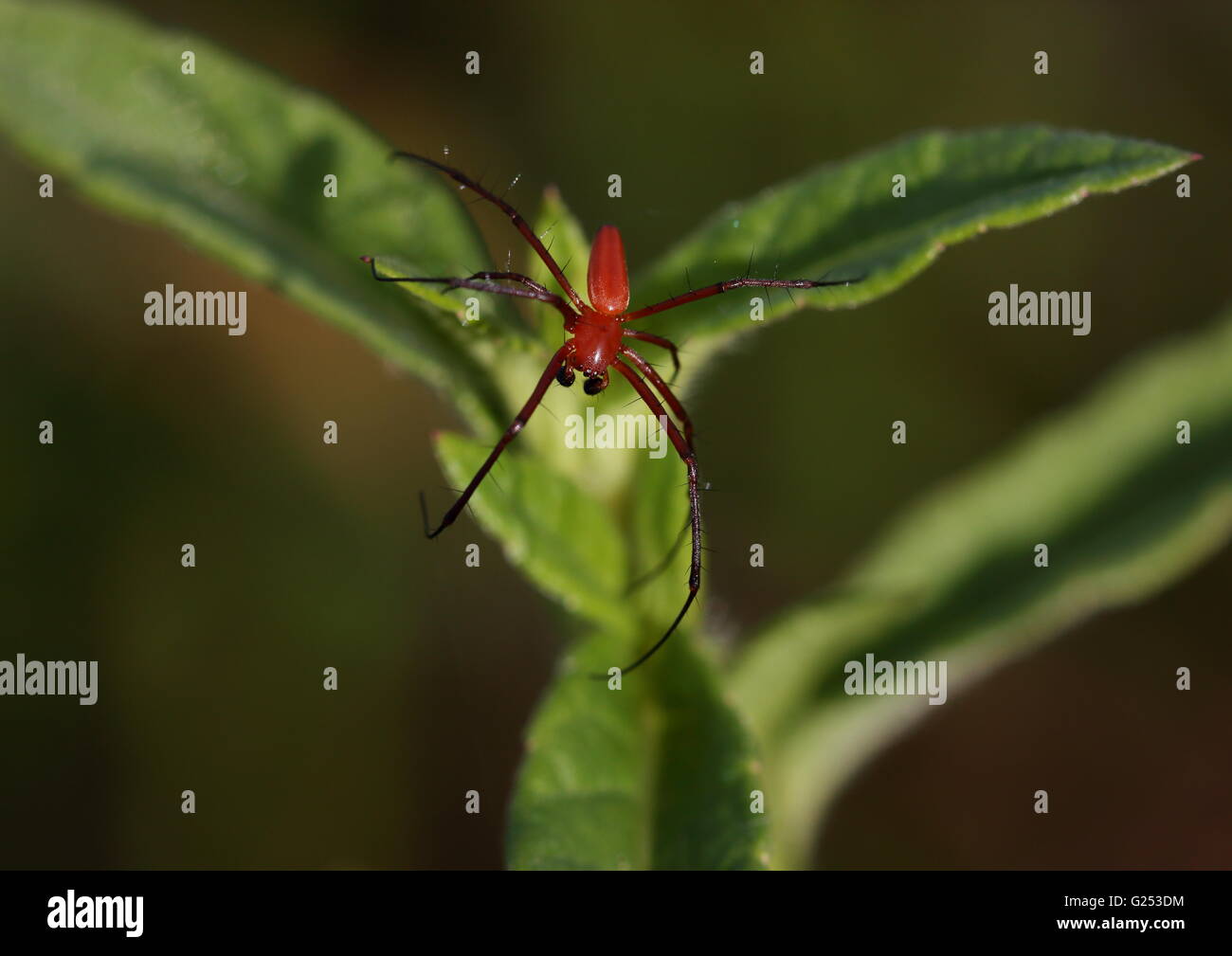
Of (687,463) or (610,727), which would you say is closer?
(610,727)

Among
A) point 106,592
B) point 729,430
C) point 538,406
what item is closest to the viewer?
point 538,406

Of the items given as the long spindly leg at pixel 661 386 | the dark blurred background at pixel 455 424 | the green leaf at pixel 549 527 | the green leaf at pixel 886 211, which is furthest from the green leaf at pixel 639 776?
the dark blurred background at pixel 455 424

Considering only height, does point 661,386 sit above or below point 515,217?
below

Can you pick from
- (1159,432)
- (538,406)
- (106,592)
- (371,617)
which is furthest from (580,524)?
(106,592)

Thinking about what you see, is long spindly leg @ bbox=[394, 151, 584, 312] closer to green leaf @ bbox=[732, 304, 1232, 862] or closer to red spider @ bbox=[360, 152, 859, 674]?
red spider @ bbox=[360, 152, 859, 674]

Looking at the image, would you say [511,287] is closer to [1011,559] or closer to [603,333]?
[603,333]

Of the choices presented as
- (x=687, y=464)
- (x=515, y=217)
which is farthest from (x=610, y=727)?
(x=515, y=217)

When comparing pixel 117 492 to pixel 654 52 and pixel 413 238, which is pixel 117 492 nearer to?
pixel 413 238
